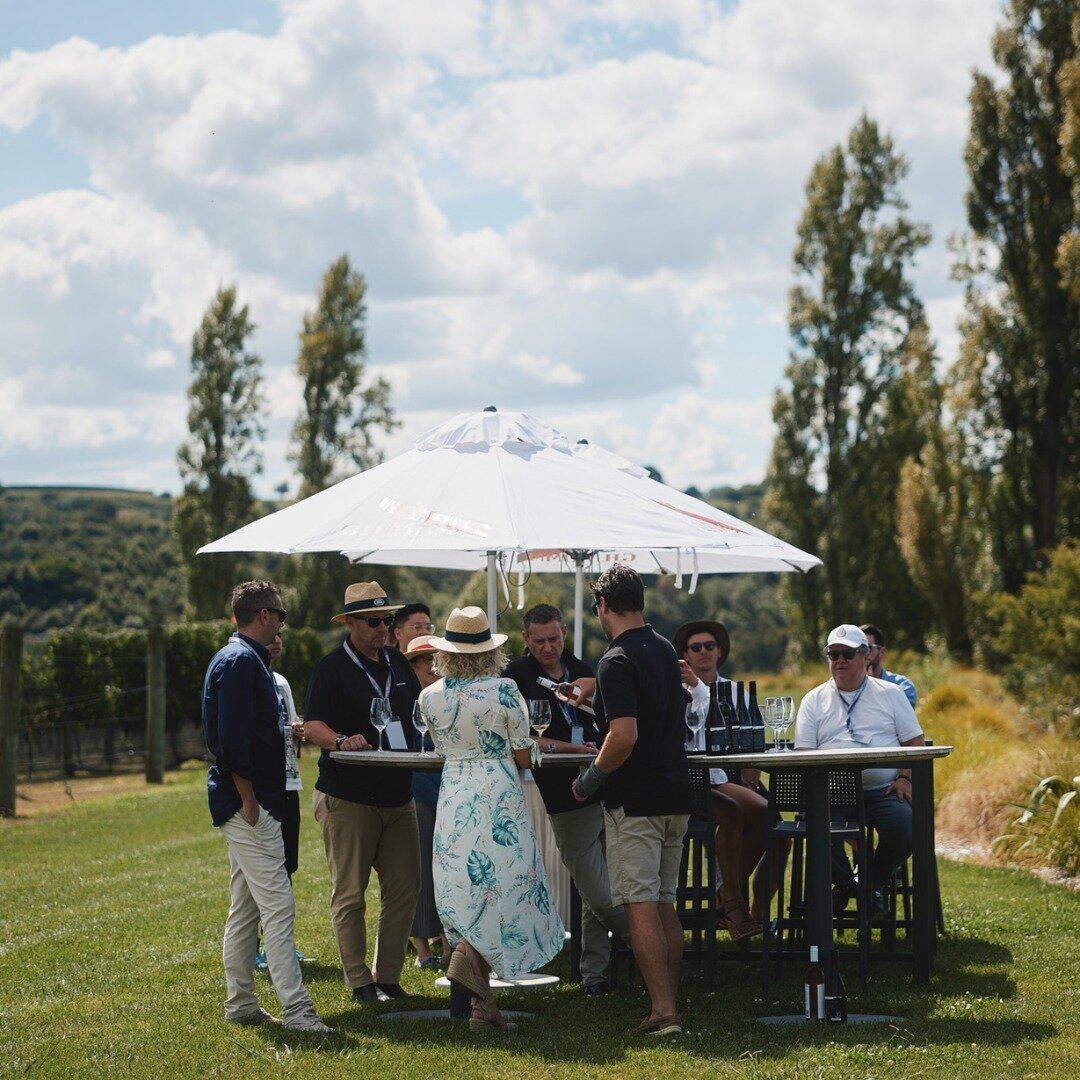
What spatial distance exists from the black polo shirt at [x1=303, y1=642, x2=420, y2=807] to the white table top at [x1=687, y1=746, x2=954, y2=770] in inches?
60.2

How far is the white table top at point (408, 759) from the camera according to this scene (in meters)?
6.79

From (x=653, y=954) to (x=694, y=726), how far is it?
1218 millimetres

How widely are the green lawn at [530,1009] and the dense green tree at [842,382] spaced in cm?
2611

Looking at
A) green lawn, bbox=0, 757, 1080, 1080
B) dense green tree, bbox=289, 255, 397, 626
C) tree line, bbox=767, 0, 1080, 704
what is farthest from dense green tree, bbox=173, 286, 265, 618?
green lawn, bbox=0, 757, 1080, 1080

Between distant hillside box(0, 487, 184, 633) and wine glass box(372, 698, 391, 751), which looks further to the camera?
distant hillside box(0, 487, 184, 633)

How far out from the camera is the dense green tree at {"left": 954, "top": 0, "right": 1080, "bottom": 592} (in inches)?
979

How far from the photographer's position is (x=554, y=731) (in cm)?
752

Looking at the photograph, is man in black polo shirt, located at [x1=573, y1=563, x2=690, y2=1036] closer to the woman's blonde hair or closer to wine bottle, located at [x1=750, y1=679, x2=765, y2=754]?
the woman's blonde hair

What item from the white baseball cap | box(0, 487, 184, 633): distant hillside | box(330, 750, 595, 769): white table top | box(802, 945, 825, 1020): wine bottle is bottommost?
box(802, 945, 825, 1020): wine bottle

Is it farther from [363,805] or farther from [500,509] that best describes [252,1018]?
[500,509]

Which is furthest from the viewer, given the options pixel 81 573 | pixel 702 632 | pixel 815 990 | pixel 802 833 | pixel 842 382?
pixel 81 573

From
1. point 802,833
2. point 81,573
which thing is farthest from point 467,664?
point 81,573

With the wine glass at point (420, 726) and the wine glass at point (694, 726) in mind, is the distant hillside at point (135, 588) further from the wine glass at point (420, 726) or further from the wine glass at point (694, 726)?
the wine glass at point (694, 726)

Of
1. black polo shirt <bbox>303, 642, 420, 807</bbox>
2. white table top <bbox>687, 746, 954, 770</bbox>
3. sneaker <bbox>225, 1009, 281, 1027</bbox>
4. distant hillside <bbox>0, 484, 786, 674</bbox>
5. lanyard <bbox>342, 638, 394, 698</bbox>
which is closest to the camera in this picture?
white table top <bbox>687, 746, 954, 770</bbox>
